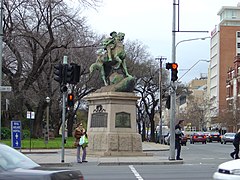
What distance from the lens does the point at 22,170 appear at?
758cm

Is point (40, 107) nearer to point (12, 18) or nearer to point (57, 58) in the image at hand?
point (57, 58)

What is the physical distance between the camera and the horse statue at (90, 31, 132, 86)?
2845 centimetres

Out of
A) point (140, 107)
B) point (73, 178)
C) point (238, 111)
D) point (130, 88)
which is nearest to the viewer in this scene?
point (73, 178)

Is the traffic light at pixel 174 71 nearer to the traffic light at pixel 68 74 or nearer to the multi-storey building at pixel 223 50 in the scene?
the traffic light at pixel 68 74

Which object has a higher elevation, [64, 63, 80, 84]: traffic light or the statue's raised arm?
the statue's raised arm

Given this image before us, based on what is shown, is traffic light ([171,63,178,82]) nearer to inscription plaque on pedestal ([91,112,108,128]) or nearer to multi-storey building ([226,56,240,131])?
inscription plaque on pedestal ([91,112,108,128])

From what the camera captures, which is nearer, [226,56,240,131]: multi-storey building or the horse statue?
the horse statue

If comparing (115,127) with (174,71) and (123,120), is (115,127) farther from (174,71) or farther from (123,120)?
(174,71)

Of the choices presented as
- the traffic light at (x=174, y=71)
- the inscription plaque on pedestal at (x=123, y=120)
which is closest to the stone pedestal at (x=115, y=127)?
the inscription plaque on pedestal at (x=123, y=120)

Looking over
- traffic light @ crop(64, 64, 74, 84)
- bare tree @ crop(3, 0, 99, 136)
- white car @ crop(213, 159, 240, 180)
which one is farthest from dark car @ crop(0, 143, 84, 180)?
bare tree @ crop(3, 0, 99, 136)

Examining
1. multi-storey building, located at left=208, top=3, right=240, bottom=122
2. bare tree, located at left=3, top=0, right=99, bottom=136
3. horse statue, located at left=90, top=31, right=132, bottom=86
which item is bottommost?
horse statue, located at left=90, top=31, right=132, bottom=86

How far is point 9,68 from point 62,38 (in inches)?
283

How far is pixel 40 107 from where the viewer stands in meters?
54.0

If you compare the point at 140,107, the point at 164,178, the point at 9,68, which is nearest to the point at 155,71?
the point at 140,107
